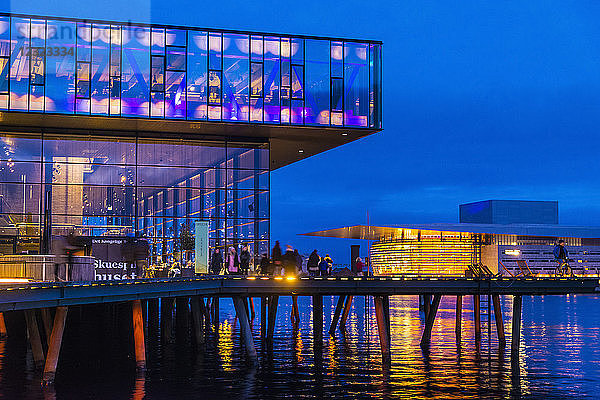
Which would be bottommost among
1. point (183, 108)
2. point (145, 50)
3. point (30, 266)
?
point (30, 266)

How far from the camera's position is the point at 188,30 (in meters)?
45.8

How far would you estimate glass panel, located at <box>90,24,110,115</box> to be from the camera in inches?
1737

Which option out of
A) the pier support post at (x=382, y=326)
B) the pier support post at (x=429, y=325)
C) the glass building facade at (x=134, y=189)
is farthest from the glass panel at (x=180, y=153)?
the pier support post at (x=382, y=326)

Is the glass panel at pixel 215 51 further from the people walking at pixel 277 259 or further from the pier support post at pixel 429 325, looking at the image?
the pier support post at pixel 429 325

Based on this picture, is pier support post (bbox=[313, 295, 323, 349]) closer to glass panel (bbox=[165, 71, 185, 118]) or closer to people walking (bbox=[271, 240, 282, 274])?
people walking (bbox=[271, 240, 282, 274])

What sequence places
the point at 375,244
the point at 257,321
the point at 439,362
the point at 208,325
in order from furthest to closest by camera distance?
the point at 375,244 → the point at 257,321 → the point at 208,325 → the point at 439,362

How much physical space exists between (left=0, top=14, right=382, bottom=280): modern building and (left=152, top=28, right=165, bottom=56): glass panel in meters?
0.05

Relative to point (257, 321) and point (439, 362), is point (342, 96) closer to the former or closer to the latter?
point (439, 362)

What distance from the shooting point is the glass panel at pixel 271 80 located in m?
45.8

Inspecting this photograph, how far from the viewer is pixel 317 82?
46.7 meters

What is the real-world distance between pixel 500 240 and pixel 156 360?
101277 millimetres

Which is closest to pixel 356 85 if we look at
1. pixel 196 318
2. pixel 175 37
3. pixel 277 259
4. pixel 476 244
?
pixel 175 37

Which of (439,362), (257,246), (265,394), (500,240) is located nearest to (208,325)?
(257,246)

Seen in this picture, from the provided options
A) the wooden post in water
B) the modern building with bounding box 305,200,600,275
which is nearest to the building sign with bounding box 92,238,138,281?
the wooden post in water
